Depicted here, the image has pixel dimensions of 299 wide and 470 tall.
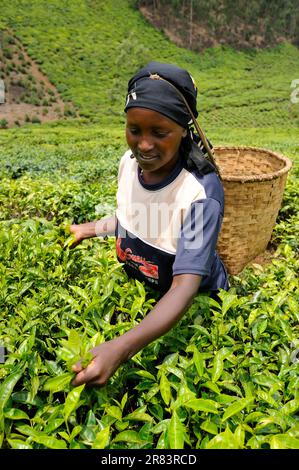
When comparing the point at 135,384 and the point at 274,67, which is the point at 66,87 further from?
the point at 135,384

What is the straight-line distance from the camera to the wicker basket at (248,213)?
3361 mm

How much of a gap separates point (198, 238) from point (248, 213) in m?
2.06

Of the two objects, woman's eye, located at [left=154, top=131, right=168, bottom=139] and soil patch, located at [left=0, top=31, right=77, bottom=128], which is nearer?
woman's eye, located at [left=154, top=131, right=168, bottom=139]

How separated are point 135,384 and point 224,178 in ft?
7.14

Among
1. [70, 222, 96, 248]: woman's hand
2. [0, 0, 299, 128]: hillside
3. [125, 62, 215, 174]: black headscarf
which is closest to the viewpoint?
[125, 62, 215, 174]: black headscarf

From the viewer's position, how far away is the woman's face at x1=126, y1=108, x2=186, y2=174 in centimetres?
147

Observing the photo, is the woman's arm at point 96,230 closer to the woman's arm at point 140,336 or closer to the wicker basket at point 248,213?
the woman's arm at point 140,336

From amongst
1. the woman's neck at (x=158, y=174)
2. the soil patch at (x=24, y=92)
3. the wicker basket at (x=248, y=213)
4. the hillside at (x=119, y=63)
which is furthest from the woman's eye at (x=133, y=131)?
the hillside at (x=119, y=63)

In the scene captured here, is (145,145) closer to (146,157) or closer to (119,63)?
(146,157)

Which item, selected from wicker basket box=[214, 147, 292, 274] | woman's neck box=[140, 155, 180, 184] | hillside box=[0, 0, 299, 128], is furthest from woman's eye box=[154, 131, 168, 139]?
hillside box=[0, 0, 299, 128]

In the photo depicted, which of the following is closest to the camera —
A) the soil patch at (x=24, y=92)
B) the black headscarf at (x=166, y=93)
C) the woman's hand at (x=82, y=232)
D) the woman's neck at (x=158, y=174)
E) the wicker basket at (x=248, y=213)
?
the black headscarf at (x=166, y=93)

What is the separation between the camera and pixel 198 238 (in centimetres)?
155

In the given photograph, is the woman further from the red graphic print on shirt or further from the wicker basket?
the wicker basket
